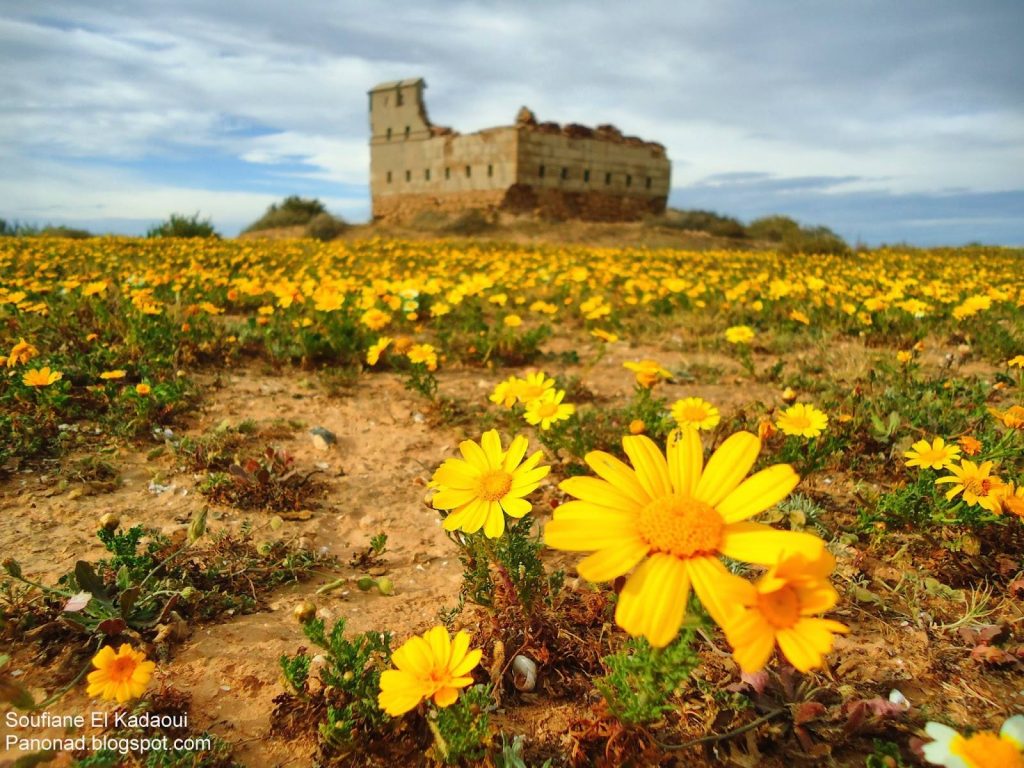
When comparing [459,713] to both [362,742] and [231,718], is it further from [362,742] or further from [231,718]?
[231,718]

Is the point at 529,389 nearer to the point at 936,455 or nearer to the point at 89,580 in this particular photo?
the point at 936,455

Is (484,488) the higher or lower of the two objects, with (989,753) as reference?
higher

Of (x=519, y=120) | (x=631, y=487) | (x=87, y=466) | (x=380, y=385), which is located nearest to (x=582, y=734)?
(x=631, y=487)

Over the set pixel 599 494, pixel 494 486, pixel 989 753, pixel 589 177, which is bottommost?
pixel 989 753

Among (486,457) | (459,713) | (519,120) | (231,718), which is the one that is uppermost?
(519,120)

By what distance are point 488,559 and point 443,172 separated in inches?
1167

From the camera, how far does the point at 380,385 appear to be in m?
4.14

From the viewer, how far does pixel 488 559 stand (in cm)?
179

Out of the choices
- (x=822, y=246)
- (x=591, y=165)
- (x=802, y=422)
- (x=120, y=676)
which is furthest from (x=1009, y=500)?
(x=591, y=165)

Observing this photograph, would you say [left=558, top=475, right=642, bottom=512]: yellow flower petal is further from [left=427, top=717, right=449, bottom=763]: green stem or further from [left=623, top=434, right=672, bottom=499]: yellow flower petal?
[left=427, top=717, right=449, bottom=763]: green stem

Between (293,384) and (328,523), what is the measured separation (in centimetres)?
175

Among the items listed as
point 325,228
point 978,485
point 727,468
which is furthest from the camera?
point 325,228

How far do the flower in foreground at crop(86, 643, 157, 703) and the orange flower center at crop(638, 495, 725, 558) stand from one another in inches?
48.6

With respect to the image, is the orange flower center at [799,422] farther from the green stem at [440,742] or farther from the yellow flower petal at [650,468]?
the green stem at [440,742]
